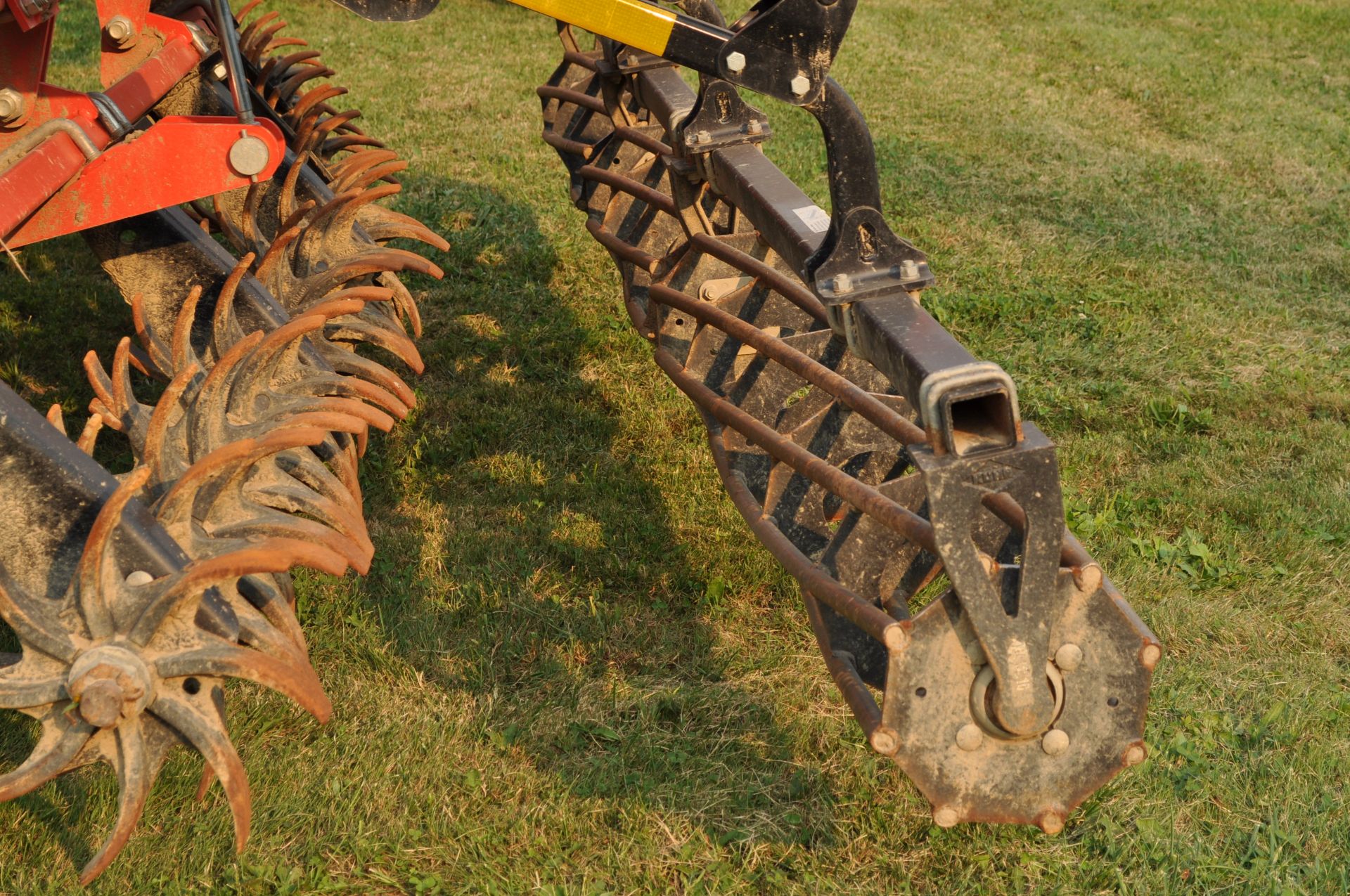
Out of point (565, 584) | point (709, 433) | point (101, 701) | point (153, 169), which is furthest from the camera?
point (565, 584)

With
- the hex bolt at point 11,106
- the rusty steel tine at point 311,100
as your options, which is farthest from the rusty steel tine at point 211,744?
the rusty steel tine at point 311,100

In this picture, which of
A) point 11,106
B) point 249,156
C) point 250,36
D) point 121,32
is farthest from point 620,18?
point 250,36

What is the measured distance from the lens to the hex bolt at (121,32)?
3.71m

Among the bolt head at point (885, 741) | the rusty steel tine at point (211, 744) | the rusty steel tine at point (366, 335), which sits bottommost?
the rusty steel tine at point (366, 335)

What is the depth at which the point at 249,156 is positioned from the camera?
10.0 feet

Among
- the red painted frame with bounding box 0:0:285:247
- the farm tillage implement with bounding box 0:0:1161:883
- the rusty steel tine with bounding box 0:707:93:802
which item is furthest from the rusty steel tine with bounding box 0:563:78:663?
the red painted frame with bounding box 0:0:285:247

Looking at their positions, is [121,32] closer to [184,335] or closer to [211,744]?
[184,335]

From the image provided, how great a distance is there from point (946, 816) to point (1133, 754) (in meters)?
0.36

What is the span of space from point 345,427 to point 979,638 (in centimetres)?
145

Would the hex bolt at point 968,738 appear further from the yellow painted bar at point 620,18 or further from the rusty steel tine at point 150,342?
the rusty steel tine at point 150,342

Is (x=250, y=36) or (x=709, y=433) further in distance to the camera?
(x=250, y=36)

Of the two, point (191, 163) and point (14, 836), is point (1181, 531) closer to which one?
point (191, 163)

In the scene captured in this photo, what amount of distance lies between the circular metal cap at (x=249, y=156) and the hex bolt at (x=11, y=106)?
49 centimetres

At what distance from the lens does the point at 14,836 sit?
2820 millimetres
